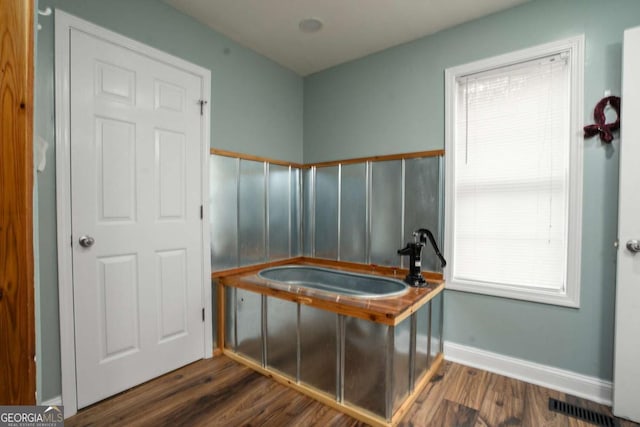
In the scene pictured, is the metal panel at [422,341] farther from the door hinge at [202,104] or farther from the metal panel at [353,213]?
the door hinge at [202,104]

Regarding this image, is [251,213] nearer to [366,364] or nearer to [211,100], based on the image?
[211,100]

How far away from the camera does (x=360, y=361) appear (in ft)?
5.53

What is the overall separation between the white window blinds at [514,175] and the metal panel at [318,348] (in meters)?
1.15

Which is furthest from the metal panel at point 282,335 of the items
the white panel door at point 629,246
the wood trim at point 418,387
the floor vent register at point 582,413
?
the white panel door at point 629,246

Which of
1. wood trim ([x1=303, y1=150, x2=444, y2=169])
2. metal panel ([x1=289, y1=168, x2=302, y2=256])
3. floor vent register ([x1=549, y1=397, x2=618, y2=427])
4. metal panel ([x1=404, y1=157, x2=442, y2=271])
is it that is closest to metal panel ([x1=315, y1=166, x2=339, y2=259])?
wood trim ([x1=303, y1=150, x2=444, y2=169])

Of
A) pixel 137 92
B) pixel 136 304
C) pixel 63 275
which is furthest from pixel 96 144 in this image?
pixel 136 304

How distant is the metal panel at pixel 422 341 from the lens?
6.32ft

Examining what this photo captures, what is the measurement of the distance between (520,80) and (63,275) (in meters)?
3.14

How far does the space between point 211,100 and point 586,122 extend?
258 centimetres

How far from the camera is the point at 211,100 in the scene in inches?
92.5

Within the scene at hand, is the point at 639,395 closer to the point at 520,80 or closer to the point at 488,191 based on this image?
the point at 488,191

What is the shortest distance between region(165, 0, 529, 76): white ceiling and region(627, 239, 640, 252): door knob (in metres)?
1.65

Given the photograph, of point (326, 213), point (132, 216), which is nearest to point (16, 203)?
point (132, 216)

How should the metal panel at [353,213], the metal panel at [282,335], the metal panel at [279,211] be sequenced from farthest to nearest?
the metal panel at [279,211] < the metal panel at [353,213] < the metal panel at [282,335]
